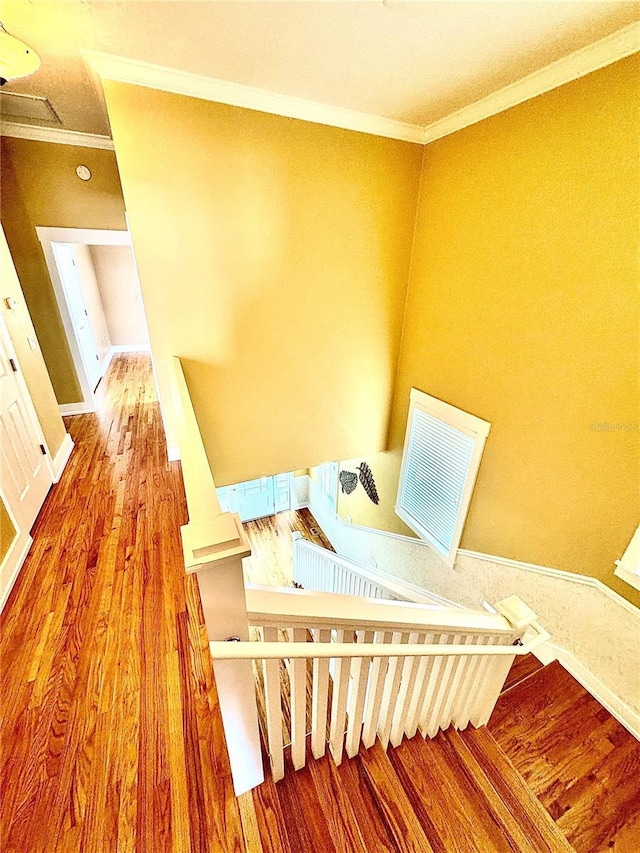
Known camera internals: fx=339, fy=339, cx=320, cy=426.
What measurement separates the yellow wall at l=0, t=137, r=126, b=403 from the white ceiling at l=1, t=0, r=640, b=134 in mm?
1152

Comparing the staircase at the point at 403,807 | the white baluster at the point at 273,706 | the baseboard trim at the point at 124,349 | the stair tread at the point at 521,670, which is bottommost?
the stair tread at the point at 521,670

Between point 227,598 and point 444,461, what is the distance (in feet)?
7.99

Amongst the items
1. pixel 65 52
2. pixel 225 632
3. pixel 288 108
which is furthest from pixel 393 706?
pixel 65 52

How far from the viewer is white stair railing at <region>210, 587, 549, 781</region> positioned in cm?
82

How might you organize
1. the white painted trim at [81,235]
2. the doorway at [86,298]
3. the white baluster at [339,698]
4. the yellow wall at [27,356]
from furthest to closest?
1. the doorway at [86,298]
2. the white painted trim at [81,235]
3. the yellow wall at [27,356]
4. the white baluster at [339,698]

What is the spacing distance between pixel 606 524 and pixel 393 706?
147 cm

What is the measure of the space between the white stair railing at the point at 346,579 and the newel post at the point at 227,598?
1426 mm

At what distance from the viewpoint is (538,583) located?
2.21m

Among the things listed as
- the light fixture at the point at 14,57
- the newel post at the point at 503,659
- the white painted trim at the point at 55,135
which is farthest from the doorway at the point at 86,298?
the newel post at the point at 503,659

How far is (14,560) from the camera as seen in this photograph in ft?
6.21

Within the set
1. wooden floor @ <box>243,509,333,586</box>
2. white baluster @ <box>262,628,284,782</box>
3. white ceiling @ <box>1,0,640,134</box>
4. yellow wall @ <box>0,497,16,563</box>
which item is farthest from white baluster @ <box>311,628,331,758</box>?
wooden floor @ <box>243,509,333,586</box>

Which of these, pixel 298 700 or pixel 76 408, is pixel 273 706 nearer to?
pixel 298 700

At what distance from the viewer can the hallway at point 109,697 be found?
106 centimetres

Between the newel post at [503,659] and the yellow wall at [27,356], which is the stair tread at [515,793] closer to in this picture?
the newel post at [503,659]
